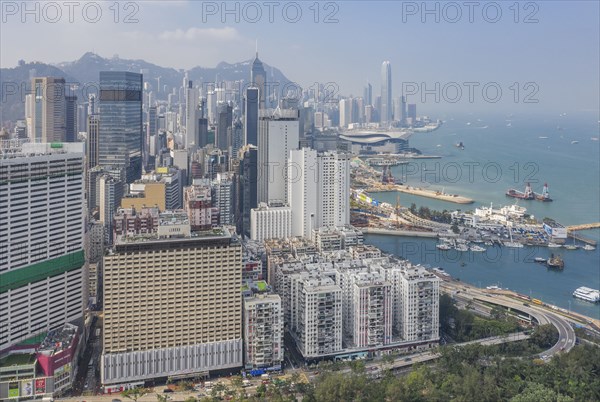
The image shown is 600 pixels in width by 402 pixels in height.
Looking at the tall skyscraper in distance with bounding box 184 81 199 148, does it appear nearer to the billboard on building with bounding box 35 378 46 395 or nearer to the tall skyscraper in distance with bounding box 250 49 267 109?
the tall skyscraper in distance with bounding box 250 49 267 109

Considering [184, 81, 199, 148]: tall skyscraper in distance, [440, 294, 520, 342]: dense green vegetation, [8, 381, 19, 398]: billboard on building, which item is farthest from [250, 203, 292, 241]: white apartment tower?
[184, 81, 199, 148]: tall skyscraper in distance

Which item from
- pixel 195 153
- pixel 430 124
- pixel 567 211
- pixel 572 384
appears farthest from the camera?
pixel 430 124

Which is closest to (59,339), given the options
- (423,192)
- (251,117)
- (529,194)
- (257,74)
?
(251,117)

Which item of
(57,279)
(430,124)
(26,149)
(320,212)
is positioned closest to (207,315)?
(57,279)

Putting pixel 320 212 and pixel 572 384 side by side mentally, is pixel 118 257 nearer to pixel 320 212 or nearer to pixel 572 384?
pixel 572 384

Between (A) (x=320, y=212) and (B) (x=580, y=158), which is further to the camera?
(B) (x=580, y=158)

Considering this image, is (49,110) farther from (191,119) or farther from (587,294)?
(587,294)

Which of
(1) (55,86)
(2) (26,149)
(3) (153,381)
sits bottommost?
(3) (153,381)
